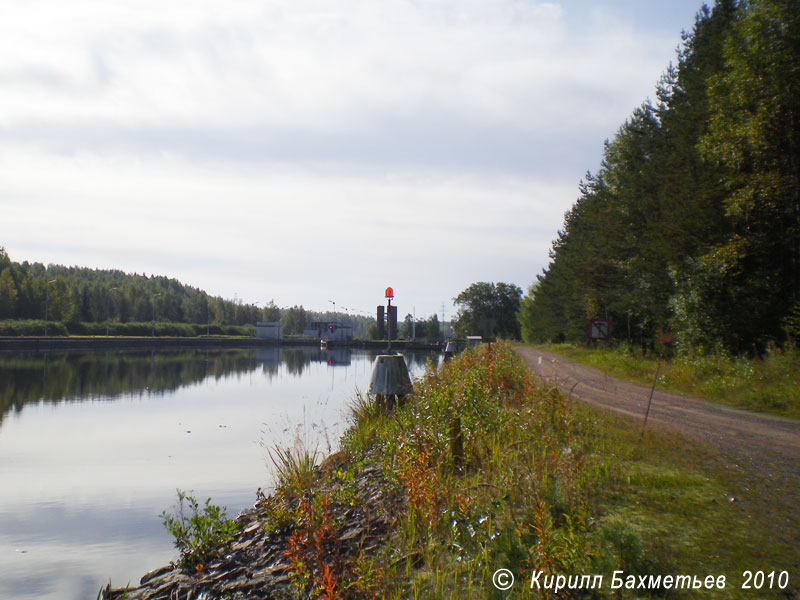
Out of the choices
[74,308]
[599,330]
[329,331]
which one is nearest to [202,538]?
[599,330]

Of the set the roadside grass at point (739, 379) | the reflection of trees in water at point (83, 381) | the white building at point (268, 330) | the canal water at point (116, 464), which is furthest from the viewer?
the white building at point (268, 330)

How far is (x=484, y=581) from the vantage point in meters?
5.31

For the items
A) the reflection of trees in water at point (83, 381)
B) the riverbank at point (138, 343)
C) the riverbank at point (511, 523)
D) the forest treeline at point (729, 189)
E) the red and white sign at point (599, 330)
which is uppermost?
the forest treeline at point (729, 189)

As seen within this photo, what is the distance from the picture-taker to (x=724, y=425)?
11.7 m

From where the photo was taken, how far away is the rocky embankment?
6539mm

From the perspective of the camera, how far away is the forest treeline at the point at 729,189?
19188 mm

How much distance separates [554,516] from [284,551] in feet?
11.5

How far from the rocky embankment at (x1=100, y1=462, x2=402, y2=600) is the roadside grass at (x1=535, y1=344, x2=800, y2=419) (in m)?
10.6

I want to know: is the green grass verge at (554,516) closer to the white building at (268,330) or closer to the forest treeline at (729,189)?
the forest treeline at (729,189)

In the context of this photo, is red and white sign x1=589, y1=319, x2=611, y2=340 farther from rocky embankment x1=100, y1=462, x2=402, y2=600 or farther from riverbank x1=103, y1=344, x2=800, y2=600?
rocky embankment x1=100, y1=462, x2=402, y2=600

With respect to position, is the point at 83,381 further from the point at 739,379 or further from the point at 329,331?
the point at 329,331

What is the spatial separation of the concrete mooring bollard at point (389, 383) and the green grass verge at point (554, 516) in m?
6.44

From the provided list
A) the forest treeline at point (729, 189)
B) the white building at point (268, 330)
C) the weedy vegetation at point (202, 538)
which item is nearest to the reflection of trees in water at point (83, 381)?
the weedy vegetation at point (202, 538)

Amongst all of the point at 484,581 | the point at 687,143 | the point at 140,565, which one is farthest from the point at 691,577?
the point at 687,143
